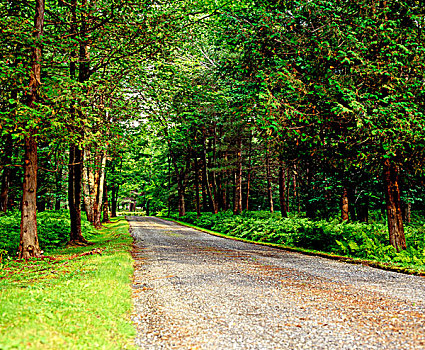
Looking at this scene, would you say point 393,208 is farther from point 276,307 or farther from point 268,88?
point 276,307

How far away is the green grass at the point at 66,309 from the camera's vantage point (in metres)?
3.08

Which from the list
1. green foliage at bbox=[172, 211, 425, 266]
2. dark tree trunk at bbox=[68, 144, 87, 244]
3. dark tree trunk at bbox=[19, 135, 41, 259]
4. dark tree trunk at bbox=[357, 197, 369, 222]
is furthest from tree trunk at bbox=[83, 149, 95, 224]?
dark tree trunk at bbox=[357, 197, 369, 222]

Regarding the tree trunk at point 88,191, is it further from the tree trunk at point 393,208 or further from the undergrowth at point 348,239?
the tree trunk at point 393,208

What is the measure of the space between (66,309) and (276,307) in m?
2.81

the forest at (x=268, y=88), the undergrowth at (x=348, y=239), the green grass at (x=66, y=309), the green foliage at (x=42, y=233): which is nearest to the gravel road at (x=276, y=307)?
the green grass at (x=66, y=309)

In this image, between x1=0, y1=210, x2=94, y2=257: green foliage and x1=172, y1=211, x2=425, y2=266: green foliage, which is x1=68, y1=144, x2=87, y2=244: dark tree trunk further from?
x1=172, y1=211, x2=425, y2=266: green foliage

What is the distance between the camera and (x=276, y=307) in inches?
188

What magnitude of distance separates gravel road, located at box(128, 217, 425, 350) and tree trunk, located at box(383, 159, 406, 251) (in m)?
2.31

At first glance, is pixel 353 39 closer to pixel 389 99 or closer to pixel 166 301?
pixel 389 99

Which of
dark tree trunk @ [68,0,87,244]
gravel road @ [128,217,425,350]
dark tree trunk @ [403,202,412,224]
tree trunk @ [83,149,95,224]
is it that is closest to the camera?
gravel road @ [128,217,425,350]

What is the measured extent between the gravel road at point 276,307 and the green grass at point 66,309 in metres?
0.29

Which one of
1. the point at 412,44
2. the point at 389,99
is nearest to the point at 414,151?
the point at 389,99

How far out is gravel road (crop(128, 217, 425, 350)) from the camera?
11.8 feet

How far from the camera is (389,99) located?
8.60 metres
